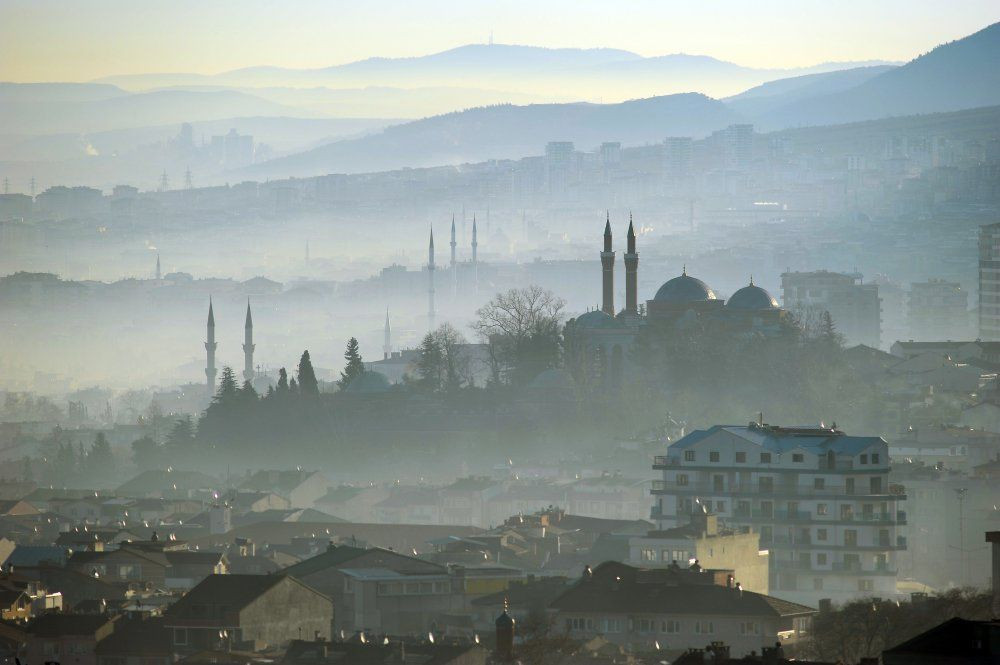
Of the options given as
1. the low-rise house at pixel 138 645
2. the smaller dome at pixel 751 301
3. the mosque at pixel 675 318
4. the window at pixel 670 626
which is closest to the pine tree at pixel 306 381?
the mosque at pixel 675 318

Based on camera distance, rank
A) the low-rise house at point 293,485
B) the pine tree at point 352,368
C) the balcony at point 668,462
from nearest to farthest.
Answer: the balcony at point 668,462 < the low-rise house at point 293,485 < the pine tree at point 352,368

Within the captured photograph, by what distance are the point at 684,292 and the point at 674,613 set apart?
281 ft

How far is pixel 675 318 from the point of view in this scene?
137125 mm

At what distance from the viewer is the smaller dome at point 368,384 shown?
139125 millimetres

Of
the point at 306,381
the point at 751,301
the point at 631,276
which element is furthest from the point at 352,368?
the point at 751,301

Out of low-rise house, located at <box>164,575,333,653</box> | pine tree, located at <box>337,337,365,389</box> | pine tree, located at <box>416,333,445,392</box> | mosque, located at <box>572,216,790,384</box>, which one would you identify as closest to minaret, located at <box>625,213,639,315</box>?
mosque, located at <box>572,216,790,384</box>

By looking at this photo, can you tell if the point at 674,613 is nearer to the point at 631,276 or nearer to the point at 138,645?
the point at 138,645

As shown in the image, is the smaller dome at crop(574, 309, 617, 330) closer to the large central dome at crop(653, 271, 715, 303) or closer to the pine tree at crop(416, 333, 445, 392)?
the large central dome at crop(653, 271, 715, 303)

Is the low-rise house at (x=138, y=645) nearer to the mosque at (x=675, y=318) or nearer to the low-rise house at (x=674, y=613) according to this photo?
the low-rise house at (x=674, y=613)

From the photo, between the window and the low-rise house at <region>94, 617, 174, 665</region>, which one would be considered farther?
the window

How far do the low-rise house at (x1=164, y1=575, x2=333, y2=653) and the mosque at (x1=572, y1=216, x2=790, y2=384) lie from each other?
79726mm

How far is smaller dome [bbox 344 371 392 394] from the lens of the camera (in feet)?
456

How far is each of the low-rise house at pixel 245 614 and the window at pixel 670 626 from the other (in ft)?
19.9

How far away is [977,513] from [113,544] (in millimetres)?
25810
